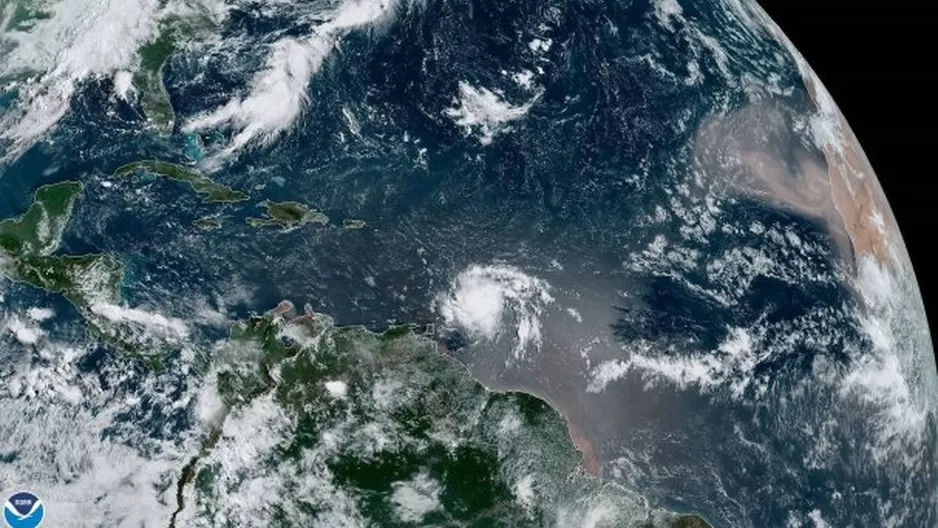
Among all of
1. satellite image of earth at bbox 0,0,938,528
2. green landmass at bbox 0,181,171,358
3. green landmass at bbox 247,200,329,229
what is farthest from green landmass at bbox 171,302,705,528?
green landmass at bbox 0,181,171,358

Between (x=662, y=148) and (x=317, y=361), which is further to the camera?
(x=662, y=148)

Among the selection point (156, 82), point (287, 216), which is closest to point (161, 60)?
point (156, 82)

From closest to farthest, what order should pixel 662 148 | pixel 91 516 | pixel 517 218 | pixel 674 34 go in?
pixel 91 516 → pixel 517 218 → pixel 662 148 → pixel 674 34

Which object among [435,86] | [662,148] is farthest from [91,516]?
[662,148]

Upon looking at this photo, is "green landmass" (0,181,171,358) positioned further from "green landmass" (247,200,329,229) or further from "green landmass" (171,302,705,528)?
"green landmass" (247,200,329,229)

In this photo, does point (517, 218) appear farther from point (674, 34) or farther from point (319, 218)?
point (674, 34)
